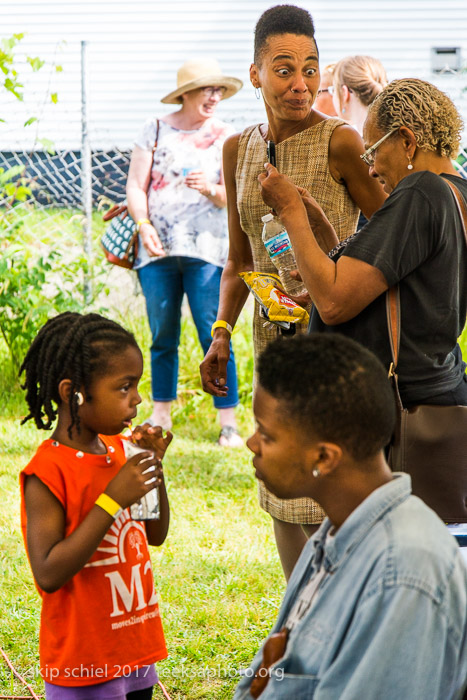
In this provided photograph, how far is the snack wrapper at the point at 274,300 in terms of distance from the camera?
2455mm

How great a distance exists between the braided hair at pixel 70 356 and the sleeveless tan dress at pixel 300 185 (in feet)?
2.34

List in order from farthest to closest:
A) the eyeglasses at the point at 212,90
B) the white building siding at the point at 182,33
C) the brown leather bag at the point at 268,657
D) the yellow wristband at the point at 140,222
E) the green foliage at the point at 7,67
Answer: the white building siding at the point at 182,33
the eyeglasses at the point at 212,90
the yellow wristband at the point at 140,222
the green foliage at the point at 7,67
the brown leather bag at the point at 268,657

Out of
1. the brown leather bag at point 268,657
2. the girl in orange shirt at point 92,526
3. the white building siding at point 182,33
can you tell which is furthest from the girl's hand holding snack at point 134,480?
the white building siding at point 182,33

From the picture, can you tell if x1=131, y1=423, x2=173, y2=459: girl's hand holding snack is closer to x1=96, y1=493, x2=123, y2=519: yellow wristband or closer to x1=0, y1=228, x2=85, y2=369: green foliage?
x1=96, y1=493, x2=123, y2=519: yellow wristband

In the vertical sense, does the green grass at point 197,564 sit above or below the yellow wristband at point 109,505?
below

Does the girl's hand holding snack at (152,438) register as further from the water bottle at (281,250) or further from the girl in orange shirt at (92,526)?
the water bottle at (281,250)

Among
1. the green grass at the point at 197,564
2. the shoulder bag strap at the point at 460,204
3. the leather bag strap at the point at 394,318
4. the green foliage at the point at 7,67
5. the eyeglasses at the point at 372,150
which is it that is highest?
the green foliage at the point at 7,67

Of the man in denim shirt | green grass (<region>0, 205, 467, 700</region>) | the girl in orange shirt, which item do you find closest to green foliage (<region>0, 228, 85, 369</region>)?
green grass (<region>0, 205, 467, 700</region>)

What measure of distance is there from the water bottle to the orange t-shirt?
2.68 ft

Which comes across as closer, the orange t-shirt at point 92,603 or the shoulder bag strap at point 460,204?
the orange t-shirt at point 92,603

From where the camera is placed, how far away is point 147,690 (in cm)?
206

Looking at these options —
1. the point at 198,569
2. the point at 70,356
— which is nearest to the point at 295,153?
the point at 70,356

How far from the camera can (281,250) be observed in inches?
95.3

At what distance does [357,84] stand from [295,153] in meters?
1.51
